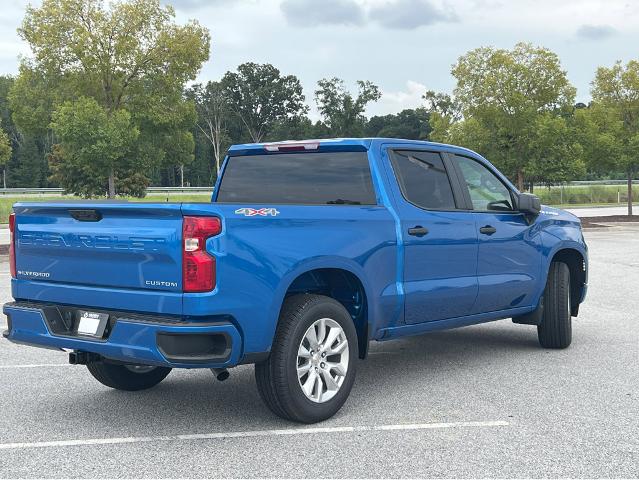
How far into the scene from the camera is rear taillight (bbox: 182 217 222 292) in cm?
450

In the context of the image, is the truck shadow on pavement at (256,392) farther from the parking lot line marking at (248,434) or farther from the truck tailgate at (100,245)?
the truck tailgate at (100,245)

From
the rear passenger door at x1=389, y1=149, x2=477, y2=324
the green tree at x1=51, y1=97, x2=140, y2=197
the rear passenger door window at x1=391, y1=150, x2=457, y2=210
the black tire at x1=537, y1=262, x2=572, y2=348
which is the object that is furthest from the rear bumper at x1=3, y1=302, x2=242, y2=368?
the green tree at x1=51, y1=97, x2=140, y2=197

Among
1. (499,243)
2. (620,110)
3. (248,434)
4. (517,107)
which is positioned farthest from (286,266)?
(620,110)

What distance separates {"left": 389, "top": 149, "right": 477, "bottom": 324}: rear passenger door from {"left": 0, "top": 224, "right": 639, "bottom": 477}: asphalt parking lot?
0.66m

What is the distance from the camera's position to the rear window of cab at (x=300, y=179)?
608cm

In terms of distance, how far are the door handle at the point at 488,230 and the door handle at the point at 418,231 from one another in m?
0.80

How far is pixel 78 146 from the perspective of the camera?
82.7ft

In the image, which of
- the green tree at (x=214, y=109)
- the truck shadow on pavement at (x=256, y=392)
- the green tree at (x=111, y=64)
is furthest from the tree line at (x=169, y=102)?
the green tree at (x=214, y=109)

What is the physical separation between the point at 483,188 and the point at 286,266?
8.90ft

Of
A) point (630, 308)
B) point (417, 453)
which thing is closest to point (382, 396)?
point (417, 453)

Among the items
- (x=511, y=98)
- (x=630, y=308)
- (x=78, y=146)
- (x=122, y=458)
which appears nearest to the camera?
(x=122, y=458)

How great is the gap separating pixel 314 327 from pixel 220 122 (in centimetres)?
9066

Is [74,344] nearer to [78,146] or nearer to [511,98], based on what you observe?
[78,146]

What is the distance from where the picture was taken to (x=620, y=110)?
32.3 metres
